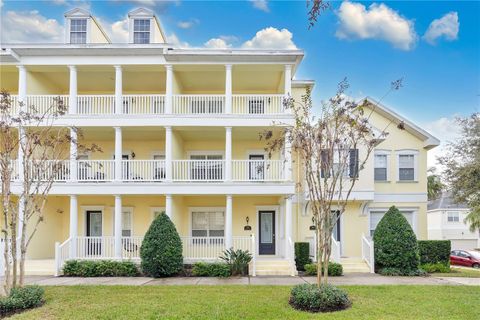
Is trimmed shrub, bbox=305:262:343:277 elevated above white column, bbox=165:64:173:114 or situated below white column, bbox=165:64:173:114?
below

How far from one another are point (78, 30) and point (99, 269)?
10755 mm

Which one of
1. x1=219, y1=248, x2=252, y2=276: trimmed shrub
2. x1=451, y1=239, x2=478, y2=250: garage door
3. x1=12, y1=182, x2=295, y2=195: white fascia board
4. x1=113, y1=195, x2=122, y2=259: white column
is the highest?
x1=12, y1=182, x2=295, y2=195: white fascia board

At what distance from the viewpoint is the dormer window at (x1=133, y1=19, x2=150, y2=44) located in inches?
677

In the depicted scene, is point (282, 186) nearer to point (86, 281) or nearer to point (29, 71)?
point (86, 281)

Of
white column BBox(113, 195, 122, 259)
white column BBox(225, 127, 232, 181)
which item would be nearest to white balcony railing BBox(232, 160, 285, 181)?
white column BBox(225, 127, 232, 181)

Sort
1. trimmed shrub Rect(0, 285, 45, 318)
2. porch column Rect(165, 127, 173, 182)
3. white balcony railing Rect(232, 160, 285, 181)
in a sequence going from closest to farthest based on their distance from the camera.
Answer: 1. trimmed shrub Rect(0, 285, 45, 318)
2. porch column Rect(165, 127, 173, 182)
3. white balcony railing Rect(232, 160, 285, 181)

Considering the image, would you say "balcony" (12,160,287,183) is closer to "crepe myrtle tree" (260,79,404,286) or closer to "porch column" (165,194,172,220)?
"porch column" (165,194,172,220)

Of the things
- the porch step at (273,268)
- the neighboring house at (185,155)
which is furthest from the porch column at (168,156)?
the porch step at (273,268)

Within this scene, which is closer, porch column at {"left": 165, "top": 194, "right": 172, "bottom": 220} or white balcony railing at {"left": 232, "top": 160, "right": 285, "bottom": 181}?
porch column at {"left": 165, "top": 194, "right": 172, "bottom": 220}

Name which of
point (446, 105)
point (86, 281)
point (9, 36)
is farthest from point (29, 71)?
point (446, 105)

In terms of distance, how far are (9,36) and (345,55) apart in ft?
46.9

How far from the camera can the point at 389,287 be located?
37.6ft

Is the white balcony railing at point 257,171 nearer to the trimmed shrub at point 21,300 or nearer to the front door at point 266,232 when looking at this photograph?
the front door at point 266,232

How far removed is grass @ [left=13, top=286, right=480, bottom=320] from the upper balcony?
7651 mm
